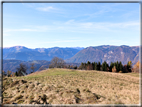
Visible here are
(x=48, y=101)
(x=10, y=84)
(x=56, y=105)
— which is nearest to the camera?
(x=56, y=105)

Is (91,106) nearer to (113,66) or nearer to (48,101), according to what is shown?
(48,101)

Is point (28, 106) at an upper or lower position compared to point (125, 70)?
upper

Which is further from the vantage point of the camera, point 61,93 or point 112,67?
point 112,67

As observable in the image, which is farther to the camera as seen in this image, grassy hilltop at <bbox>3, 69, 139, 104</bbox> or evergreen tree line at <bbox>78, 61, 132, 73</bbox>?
evergreen tree line at <bbox>78, 61, 132, 73</bbox>

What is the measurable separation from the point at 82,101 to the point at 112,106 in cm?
244

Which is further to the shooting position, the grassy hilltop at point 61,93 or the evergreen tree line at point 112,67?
the evergreen tree line at point 112,67

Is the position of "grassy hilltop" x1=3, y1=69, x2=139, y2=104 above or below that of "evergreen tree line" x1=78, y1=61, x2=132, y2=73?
above

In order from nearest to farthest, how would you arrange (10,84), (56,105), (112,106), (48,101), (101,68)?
1. (112,106)
2. (56,105)
3. (48,101)
4. (10,84)
5. (101,68)

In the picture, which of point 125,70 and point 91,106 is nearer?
point 91,106

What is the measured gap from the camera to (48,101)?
9008 mm

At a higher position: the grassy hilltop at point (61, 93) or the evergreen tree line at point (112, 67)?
the grassy hilltop at point (61, 93)

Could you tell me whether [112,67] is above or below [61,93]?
below

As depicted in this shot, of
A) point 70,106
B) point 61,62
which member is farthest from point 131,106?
point 61,62

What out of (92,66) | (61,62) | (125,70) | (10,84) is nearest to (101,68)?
(92,66)
